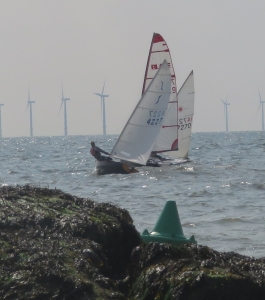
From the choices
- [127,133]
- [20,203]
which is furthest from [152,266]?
[127,133]

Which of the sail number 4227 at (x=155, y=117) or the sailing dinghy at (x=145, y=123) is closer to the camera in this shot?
the sailing dinghy at (x=145, y=123)

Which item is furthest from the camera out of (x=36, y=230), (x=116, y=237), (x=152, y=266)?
(x=116, y=237)

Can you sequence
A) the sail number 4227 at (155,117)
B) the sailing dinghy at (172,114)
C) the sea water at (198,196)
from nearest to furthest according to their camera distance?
1. the sea water at (198,196)
2. the sail number 4227 at (155,117)
3. the sailing dinghy at (172,114)

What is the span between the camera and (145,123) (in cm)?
2838

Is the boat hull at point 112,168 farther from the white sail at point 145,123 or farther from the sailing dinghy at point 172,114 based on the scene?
the sailing dinghy at point 172,114

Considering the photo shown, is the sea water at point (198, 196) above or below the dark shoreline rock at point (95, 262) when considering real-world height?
below

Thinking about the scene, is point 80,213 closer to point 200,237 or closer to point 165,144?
point 200,237

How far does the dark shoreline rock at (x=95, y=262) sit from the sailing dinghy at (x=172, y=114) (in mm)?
24036

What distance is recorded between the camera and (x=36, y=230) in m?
5.02

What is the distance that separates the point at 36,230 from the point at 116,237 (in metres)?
0.64

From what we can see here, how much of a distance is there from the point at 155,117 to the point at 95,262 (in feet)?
78.1

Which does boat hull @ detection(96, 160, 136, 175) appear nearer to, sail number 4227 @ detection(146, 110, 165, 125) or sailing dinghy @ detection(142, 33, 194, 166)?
sail number 4227 @ detection(146, 110, 165, 125)

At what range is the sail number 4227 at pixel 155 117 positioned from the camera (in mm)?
28422

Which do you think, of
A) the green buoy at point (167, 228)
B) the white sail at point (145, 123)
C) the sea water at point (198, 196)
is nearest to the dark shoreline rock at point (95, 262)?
the green buoy at point (167, 228)
